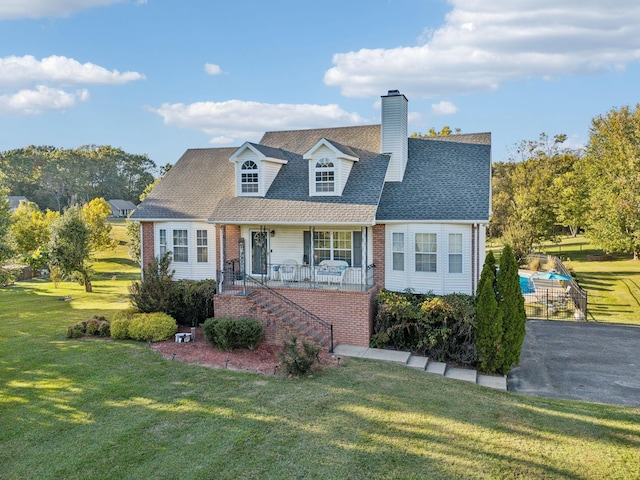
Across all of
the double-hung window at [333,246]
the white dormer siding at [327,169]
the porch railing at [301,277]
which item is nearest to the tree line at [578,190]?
the double-hung window at [333,246]

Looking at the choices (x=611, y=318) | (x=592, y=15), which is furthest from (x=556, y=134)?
(x=592, y=15)

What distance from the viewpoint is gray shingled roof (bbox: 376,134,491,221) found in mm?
16078

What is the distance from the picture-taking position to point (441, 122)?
4159 centimetres

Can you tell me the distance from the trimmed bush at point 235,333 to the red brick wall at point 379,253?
5024 millimetres

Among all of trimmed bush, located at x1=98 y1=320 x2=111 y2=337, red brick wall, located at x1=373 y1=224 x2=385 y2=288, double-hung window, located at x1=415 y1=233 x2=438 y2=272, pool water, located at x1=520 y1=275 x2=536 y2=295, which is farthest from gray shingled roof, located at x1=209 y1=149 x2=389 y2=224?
pool water, located at x1=520 y1=275 x2=536 y2=295

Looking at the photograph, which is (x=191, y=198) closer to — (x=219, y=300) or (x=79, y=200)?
(x=219, y=300)

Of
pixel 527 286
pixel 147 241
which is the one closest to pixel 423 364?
pixel 147 241

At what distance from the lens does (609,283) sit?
30.8 m

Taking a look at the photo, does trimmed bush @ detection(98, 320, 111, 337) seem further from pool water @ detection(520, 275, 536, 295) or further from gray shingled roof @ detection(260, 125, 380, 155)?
pool water @ detection(520, 275, 536, 295)

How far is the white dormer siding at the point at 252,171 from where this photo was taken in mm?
18531

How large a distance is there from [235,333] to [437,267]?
24.4 feet

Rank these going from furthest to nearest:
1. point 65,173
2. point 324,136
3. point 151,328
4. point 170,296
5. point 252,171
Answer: point 65,173, point 324,136, point 252,171, point 170,296, point 151,328

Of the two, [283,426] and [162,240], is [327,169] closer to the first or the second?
[162,240]

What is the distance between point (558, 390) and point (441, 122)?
33.2 m
